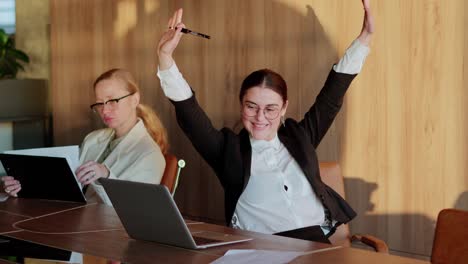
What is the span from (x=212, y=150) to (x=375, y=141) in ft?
3.47

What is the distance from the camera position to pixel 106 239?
3.24 meters

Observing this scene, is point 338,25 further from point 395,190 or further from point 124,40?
point 124,40

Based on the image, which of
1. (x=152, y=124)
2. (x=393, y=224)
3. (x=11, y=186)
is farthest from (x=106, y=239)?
(x=393, y=224)

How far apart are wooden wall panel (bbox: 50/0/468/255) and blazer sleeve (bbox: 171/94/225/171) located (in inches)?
39.4

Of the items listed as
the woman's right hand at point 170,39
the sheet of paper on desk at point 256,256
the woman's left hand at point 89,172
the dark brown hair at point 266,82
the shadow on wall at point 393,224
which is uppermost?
the woman's right hand at point 170,39

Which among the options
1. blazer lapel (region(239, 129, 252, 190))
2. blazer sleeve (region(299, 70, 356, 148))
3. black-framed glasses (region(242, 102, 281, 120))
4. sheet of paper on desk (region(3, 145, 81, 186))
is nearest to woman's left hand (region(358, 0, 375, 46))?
blazer sleeve (region(299, 70, 356, 148))

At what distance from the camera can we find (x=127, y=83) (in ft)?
15.9

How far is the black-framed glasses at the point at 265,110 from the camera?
404 cm

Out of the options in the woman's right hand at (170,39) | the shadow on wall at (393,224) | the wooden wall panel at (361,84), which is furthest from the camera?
the shadow on wall at (393,224)

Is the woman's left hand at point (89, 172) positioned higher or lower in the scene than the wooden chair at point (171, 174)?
higher

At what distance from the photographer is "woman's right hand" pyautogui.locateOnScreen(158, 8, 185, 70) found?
3.81 m

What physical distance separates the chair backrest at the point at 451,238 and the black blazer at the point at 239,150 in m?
0.97

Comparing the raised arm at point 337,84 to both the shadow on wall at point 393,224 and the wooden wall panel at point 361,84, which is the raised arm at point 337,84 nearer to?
the wooden wall panel at point 361,84

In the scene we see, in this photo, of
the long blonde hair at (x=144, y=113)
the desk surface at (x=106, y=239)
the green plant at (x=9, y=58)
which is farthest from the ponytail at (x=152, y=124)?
the green plant at (x=9, y=58)
